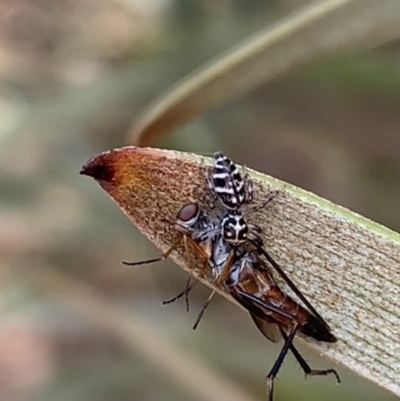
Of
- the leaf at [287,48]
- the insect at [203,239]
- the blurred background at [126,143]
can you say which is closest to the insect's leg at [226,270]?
the insect at [203,239]

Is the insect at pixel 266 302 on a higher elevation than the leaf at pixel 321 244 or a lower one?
lower

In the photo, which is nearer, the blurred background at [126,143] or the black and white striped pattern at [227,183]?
the black and white striped pattern at [227,183]

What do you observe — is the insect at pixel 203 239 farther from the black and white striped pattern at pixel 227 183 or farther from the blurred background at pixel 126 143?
the blurred background at pixel 126 143

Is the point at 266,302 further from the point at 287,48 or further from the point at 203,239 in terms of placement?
the point at 287,48

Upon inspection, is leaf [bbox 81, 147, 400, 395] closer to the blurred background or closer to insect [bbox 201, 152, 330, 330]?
insect [bbox 201, 152, 330, 330]

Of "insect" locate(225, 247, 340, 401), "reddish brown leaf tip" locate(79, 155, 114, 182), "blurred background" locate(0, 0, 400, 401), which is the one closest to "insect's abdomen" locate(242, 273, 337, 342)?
"insect" locate(225, 247, 340, 401)

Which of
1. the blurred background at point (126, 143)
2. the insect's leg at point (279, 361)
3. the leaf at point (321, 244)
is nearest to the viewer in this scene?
the leaf at point (321, 244)

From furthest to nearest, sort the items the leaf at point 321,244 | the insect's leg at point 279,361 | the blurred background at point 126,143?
the blurred background at point 126,143
the insect's leg at point 279,361
the leaf at point 321,244

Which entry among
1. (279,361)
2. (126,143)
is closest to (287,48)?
(279,361)
